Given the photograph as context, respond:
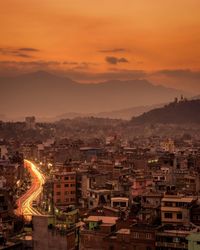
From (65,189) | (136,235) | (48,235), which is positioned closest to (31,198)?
(65,189)

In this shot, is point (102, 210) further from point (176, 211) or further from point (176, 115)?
point (176, 115)

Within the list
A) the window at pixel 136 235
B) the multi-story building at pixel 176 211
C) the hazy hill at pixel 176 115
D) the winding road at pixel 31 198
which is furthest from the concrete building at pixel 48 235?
the hazy hill at pixel 176 115

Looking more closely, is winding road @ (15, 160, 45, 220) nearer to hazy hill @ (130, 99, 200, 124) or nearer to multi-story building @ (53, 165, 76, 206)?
multi-story building @ (53, 165, 76, 206)

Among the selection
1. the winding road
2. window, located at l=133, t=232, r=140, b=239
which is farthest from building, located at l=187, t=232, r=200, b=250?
the winding road

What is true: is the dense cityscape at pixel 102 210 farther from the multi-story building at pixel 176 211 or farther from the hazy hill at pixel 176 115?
the hazy hill at pixel 176 115

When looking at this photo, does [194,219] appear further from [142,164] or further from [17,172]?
[142,164]
